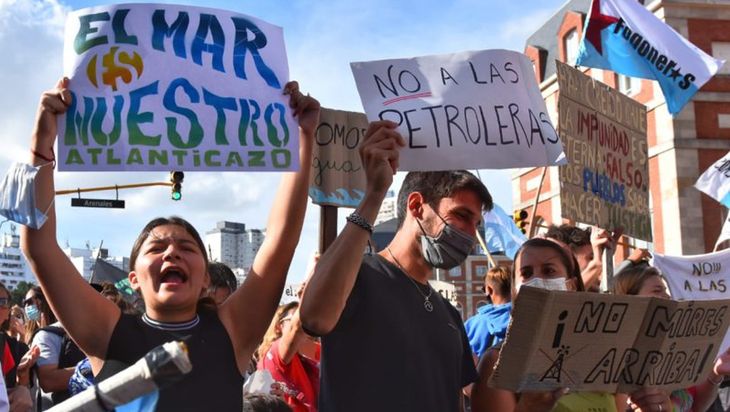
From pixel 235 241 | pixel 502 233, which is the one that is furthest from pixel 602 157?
pixel 235 241

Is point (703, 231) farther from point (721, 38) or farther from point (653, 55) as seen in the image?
point (653, 55)

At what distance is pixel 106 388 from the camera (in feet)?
Result: 3.88

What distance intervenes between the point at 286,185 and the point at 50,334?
3.41 metres

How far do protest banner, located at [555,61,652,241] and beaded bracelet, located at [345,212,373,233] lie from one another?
302 cm

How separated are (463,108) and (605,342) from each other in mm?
1165

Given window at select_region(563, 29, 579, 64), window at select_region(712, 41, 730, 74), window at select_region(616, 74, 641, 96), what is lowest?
window at select_region(616, 74, 641, 96)

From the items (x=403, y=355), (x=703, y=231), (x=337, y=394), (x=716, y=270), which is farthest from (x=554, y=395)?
(x=703, y=231)

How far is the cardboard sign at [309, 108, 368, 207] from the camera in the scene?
17.8 feet

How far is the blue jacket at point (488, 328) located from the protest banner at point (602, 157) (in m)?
1.10

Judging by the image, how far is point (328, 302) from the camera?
2.71m

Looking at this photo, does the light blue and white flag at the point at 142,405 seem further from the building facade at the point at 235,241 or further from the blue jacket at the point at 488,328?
the building facade at the point at 235,241

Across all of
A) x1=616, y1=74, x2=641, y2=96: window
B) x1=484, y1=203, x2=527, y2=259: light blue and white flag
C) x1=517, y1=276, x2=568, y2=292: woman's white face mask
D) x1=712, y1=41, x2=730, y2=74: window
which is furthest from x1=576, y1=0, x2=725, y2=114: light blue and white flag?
x1=616, y1=74, x2=641, y2=96: window

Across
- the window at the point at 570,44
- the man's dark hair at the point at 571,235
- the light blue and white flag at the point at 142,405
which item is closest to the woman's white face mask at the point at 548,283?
the man's dark hair at the point at 571,235

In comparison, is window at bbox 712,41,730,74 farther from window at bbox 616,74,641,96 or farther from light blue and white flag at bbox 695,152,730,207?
light blue and white flag at bbox 695,152,730,207
